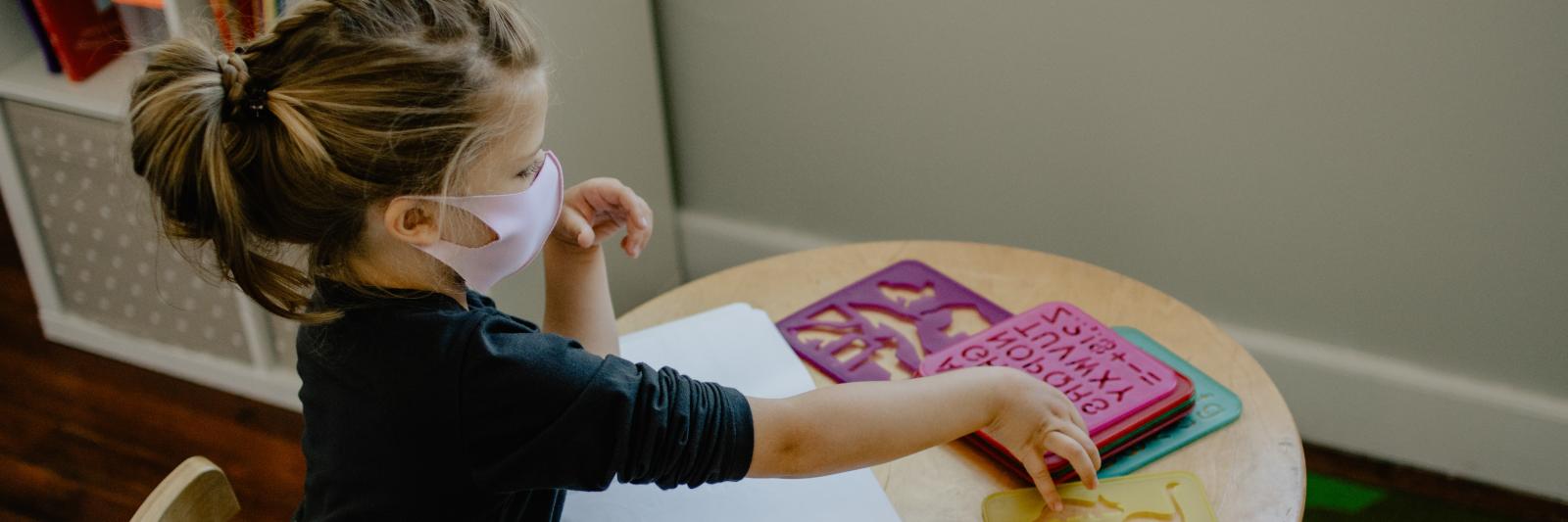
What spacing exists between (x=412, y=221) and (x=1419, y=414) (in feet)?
4.66

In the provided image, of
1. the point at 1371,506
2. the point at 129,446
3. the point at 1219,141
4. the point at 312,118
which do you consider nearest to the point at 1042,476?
the point at 312,118

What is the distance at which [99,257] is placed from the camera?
1953 mm

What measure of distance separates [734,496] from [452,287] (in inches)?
10.5

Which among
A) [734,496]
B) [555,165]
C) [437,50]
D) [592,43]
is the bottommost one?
[734,496]

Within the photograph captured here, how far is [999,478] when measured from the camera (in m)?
0.94

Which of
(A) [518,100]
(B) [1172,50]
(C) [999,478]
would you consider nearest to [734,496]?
(C) [999,478]

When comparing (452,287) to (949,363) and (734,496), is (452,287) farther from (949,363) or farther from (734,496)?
(949,363)

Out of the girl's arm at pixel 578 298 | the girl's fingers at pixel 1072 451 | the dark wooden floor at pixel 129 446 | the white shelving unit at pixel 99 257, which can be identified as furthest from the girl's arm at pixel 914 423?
the white shelving unit at pixel 99 257

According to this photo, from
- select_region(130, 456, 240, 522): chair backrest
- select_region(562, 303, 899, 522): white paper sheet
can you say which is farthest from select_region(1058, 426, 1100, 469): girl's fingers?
select_region(130, 456, 240, 522): chair backrest

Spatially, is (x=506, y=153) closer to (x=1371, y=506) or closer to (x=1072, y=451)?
(x=1072, y=451)

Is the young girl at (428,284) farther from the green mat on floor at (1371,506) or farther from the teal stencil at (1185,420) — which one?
the green mat on floor at (1371,506)

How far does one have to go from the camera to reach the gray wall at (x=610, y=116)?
5.39ft

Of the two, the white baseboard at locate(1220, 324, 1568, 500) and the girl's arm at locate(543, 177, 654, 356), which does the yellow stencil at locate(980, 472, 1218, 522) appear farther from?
the white baseboard at locate(1220, 324, 1568, 500)

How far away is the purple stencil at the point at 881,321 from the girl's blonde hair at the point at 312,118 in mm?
416
